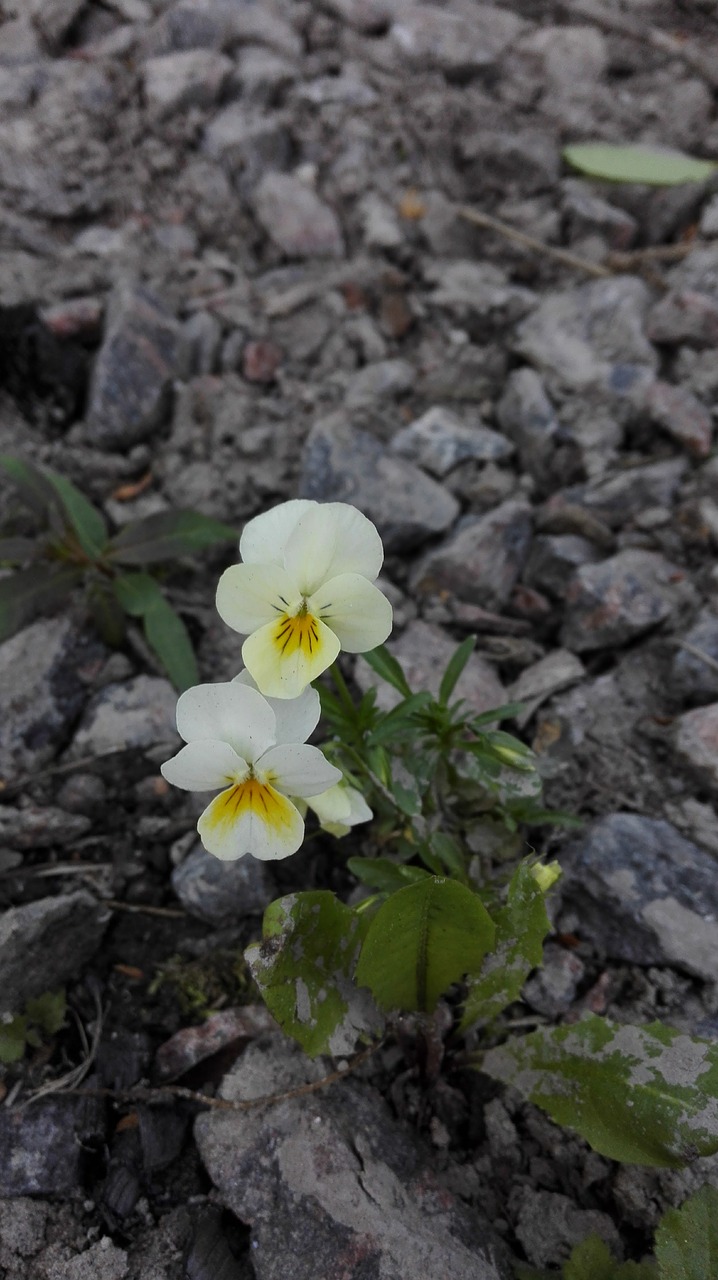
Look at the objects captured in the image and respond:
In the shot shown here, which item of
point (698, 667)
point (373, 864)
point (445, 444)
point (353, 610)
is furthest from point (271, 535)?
point (445, 444)

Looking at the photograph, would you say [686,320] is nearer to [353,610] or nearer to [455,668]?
[455,668]

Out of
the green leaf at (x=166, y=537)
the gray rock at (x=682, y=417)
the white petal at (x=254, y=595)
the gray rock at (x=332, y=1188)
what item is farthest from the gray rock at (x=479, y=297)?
the gray rock at (x=332, y=1188)

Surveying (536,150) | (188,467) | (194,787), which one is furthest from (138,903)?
(536,150)

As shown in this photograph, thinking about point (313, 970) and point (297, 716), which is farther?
point (313, 970)

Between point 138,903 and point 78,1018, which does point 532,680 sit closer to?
point 138,903

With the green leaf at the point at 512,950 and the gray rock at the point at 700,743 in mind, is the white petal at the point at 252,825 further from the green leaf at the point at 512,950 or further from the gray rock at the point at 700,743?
the gray rock at the point at 700,743

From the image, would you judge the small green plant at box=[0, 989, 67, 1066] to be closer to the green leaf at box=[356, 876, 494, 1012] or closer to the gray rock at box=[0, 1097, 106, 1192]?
the gray rock at box=[0, 1097, 106, 1192]

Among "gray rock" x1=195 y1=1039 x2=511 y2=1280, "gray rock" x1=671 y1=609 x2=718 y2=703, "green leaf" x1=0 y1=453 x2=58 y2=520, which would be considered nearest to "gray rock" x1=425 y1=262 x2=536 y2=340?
"gray rock" x1=671 y1=609 x2=718 y2=703

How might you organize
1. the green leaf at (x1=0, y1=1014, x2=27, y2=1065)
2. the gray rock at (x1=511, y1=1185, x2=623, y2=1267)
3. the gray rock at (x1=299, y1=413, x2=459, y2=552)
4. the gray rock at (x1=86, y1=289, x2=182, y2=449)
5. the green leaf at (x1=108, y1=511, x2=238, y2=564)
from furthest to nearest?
the gray rock at (x1=86, y1=289, x2=182, y2=449) < the gray rock at (x1=299, y1=413, x2=459, y2=552) < the green leaf at (x1=108, y1=511, x2=238, y2=564) < the green leaf at (x1=0, y1=1014, x2=27, y2=1065) < the gray rock at (x1=511, y1=1185, x2=623, y2=1267)
